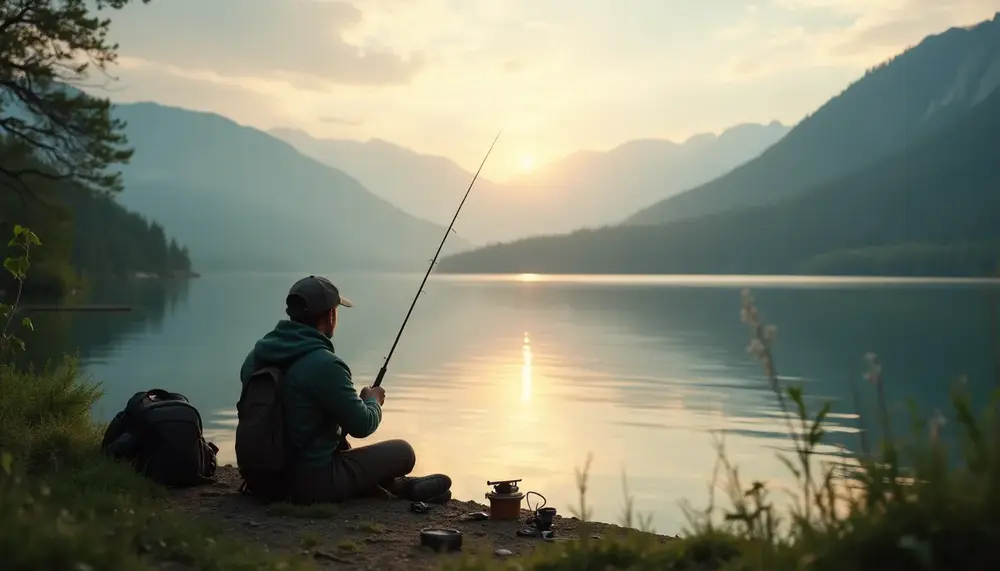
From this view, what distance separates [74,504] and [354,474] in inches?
85.0

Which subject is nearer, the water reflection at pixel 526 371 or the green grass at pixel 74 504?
the green grass at pixel 74 504

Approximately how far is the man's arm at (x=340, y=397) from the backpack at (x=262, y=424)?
0.29m

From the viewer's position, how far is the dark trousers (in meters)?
6.80

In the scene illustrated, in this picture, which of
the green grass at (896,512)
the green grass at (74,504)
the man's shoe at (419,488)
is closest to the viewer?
the green grass at (896,512)

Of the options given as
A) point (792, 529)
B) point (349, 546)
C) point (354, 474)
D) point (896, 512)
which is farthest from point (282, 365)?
point (896, 512)

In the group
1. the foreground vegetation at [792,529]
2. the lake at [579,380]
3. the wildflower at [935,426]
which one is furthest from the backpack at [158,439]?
the wildflower at [935,426]

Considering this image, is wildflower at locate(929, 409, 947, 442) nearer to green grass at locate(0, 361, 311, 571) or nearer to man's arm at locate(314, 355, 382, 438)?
green grass at locate(0, 361, 311, 571)

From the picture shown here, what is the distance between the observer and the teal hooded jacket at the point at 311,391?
6332mm

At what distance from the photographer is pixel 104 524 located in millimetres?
4520

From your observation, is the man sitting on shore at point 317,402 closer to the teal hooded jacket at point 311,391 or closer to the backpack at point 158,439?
the teal hooded jacket at point 311,391

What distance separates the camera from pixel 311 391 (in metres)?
6.35

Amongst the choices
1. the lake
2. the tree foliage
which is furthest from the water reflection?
the tree foliage

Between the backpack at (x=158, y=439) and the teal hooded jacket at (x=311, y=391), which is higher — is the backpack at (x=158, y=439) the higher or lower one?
the lower one

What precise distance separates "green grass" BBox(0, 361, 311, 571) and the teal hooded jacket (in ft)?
3.38
